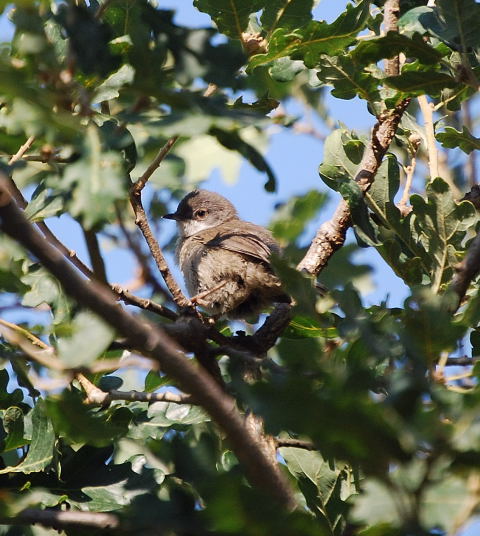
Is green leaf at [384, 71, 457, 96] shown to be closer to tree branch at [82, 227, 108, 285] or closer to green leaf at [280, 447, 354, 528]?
green leaf at [280, 447, 354, 528]

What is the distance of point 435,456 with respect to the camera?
1563 millimetres

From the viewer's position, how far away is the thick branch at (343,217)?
11.7 ft

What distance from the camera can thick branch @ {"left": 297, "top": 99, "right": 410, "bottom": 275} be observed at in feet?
11.7

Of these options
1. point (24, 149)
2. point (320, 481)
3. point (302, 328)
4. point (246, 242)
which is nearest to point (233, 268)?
point (246, 242)

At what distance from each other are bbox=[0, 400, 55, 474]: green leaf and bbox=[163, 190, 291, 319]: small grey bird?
2.36m

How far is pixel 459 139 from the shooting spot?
11.5 feet

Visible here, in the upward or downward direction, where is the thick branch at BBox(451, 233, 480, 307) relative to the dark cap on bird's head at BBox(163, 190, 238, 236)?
upward

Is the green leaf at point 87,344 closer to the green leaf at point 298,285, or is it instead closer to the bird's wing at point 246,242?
the green leaf at point 298,285

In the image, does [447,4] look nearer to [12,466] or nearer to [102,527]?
[102,527]

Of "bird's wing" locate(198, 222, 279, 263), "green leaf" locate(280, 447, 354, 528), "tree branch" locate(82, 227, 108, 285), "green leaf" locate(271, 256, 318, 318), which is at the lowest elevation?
"bird's wing" locate(198, 222, 279, 263)

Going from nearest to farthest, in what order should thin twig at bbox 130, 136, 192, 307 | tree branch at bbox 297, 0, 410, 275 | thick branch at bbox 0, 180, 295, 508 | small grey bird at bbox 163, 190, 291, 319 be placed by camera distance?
thick branch at bbox 0, 180, 295, 508 < thin twig at bbox 130, 136, 192, 307 < tree branch at bbox 297, 0, 410, 275 < small grey bird at bbox 163, 190, 291, 319

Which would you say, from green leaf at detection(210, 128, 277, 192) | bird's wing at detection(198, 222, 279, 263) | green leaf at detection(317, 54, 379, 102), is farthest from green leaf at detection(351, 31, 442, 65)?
bird's wing at detection(198, 222, 279, 263)

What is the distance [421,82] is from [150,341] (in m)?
1.82

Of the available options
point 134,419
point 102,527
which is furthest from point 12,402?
point 102,527
